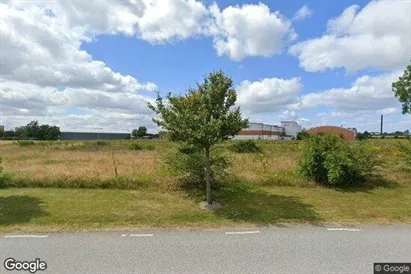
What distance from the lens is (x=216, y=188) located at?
35.7ft

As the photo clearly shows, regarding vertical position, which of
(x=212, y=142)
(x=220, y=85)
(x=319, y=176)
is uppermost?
(x=220, y=85)

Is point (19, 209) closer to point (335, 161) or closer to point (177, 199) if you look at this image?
point (177, 199)

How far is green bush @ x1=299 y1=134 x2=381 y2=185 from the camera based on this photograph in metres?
11.4

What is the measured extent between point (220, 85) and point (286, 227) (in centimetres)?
404

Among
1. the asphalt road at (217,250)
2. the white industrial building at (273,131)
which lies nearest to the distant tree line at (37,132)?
the white industrial building at (273,131)

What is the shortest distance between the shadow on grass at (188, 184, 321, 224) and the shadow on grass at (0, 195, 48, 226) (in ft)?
14.3

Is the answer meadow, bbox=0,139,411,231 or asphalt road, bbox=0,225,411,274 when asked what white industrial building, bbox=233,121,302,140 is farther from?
asphalt road, bbox=0,225,411,274

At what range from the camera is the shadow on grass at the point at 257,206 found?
786cm

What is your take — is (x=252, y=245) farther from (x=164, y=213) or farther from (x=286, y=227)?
(x=164, y=213)

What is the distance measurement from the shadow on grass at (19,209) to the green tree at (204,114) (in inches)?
151

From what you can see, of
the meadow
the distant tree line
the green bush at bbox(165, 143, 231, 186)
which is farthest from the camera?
the distant tree line

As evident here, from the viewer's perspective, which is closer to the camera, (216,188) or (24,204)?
(24,204)

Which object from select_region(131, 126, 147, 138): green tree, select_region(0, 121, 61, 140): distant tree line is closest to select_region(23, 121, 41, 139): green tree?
select_region(0, 121, 61, 140): distant tree line

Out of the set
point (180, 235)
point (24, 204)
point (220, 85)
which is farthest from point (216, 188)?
point (24, 204)
